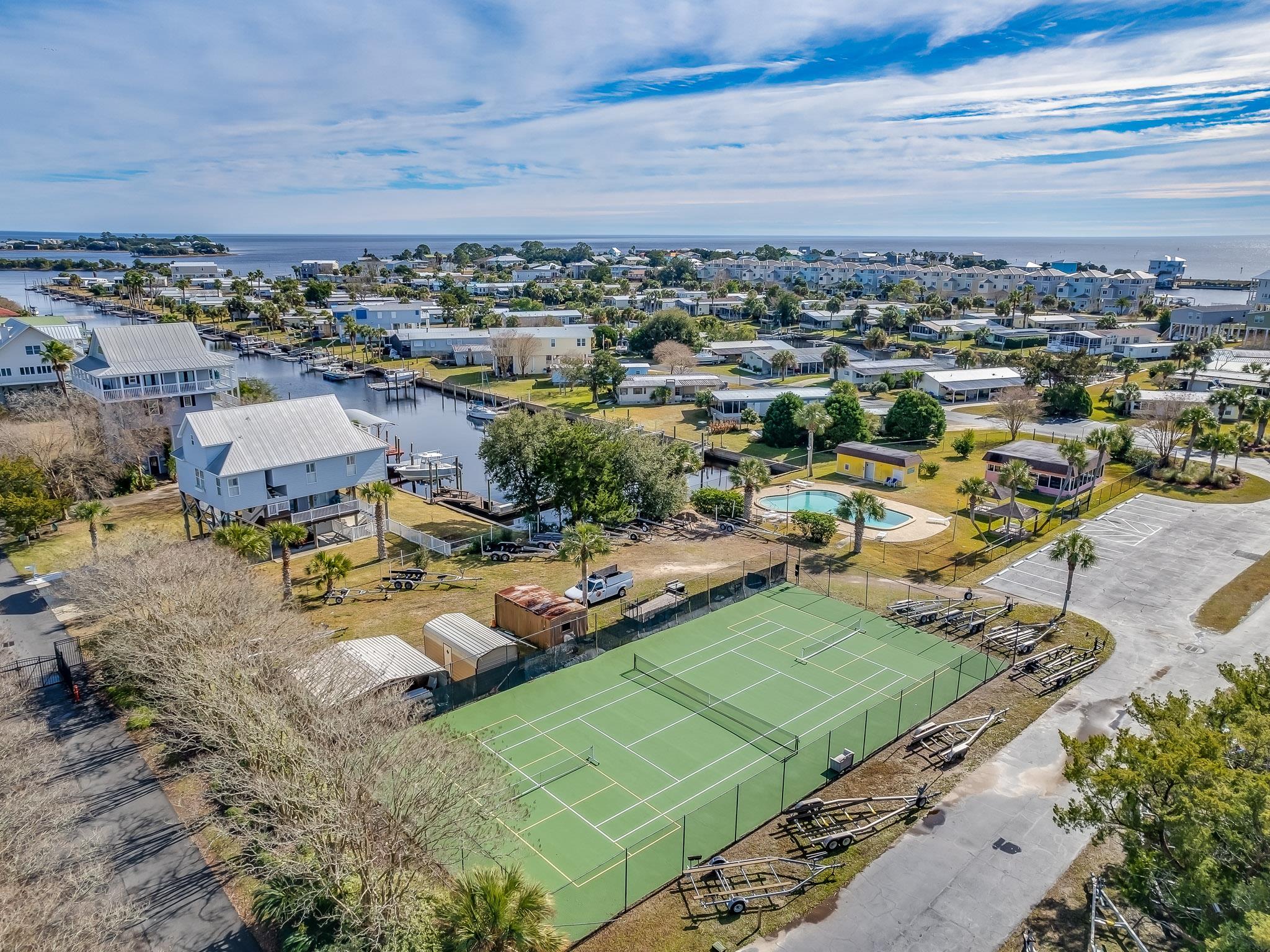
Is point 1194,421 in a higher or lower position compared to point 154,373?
lower

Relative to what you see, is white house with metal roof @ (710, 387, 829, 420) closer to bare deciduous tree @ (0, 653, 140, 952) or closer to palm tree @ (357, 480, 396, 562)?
palm tree @ (357, 480, 396, 562)

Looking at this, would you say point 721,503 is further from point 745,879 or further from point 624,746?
point 745,879

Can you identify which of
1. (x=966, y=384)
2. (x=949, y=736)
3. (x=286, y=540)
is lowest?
(x=966, y=384)

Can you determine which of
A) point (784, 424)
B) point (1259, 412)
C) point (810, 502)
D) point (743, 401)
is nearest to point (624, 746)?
point (810, 502)

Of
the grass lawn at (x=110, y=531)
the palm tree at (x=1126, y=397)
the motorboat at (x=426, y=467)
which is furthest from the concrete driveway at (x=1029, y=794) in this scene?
the motorboat at (x=426, y=467)

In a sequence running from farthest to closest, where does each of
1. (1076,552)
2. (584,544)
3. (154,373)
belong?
(154,373) < (1076,552) < (584,544)

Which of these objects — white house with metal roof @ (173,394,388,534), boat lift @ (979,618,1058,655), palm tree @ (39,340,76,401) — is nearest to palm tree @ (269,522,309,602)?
white house with metal roof @ (173,394,388,534)

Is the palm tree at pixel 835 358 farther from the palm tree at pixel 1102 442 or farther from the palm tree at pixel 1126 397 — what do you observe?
the palm tree at pixel 1102 442

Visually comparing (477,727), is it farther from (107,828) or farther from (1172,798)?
(1172,798)
